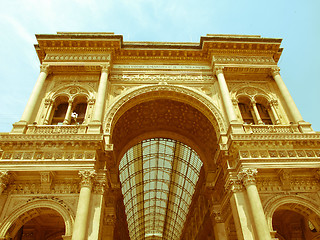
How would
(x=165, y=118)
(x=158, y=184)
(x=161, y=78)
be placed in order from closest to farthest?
(x=161, y=78) → (x=165, y=118) → (x=158, y=184)

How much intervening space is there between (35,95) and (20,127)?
2.70 metres

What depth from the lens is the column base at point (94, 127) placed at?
1338cm

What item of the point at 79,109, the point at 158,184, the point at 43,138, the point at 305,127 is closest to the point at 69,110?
the point at 79,109

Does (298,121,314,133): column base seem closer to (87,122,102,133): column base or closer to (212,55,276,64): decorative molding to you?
(212,55,276,64): decorative molding

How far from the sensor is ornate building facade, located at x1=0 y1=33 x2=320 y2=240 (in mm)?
11828

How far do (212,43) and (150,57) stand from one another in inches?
189

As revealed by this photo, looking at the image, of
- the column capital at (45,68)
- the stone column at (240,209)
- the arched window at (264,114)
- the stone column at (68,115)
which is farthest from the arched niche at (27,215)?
the arched window at (264,114)

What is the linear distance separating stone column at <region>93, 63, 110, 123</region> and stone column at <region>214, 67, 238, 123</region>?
7.74m

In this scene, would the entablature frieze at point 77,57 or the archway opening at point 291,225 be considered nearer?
the archway opening at point 291,225

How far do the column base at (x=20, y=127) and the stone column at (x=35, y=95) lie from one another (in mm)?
312

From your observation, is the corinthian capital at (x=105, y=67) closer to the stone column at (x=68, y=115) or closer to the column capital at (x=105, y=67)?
the column capital at (x=105, y=67)

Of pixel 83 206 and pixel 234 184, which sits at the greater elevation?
pixel 234 184

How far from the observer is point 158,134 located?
68.5ft

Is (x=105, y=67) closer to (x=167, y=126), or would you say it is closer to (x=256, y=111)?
(x=167, y=126)
